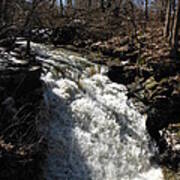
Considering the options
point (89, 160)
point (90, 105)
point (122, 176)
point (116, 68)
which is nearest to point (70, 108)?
point (90, 105)

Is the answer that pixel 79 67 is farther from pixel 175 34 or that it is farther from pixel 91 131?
pixel 175 34

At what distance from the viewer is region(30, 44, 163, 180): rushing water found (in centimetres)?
783

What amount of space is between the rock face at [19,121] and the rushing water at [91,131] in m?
0.66

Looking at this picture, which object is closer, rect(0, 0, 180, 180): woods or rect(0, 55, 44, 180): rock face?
rect(0, 55, 44, 180): rock face

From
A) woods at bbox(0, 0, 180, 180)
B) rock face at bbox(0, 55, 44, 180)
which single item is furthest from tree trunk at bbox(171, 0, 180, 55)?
rock face at bbox(0, 55, 44, 180)

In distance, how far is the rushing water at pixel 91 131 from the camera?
783 cm

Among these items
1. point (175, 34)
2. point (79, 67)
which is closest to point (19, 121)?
point (79, 67)

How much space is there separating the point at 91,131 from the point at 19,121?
2.47 metres

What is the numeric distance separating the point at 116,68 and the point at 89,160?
196 inches

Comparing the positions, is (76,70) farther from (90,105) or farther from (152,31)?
(152,31)

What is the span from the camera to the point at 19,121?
7.03 m

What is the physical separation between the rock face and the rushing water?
66 cm

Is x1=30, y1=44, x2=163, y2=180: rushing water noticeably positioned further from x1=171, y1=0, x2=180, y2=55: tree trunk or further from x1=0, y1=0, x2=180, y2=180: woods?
x1=171, y1=0, x2=180, y2=55: tree trunk

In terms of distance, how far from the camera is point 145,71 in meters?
11.5
